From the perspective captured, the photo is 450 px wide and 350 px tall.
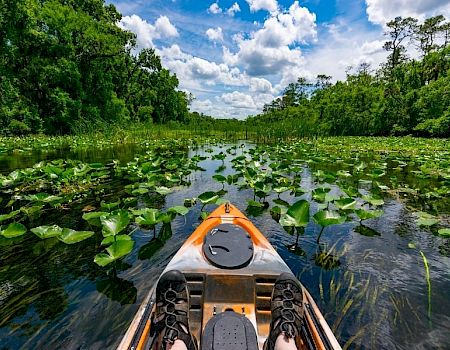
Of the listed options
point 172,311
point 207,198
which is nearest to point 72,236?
point 172,311

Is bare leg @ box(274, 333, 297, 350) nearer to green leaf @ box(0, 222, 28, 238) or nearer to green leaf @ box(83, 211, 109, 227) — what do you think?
green leaf @ box(83, 211, 109, 227)

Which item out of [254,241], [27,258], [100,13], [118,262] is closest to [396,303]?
[254,241]

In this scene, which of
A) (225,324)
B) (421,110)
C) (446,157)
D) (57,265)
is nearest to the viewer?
(225,324)

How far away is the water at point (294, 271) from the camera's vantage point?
2377 mm

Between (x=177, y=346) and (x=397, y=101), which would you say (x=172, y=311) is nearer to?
(x=177, y=346)

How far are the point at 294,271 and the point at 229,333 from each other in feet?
5.60

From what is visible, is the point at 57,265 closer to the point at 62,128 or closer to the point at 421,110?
the point at 62,128

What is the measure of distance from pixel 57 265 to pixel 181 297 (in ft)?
7.09

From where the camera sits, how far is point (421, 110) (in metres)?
22.2

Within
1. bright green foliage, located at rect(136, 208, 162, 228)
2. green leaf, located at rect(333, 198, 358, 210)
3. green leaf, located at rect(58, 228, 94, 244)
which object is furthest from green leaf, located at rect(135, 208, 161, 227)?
green leaf, located at rect(333, 198, 358, 210)

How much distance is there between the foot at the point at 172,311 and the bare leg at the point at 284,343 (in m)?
0.52

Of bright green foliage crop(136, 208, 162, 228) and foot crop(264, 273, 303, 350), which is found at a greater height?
foot crop(264, 273, 303, 350)

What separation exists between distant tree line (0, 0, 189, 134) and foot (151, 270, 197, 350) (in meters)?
19.7

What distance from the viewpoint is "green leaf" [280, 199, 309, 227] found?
3521mm
